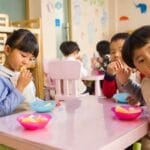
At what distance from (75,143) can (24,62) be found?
74 centimetres

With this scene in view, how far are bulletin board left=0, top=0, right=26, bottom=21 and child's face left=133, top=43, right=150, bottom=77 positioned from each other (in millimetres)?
2466

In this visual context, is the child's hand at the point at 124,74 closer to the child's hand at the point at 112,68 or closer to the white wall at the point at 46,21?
the child's hand at the point at 112,68

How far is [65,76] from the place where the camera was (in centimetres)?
217

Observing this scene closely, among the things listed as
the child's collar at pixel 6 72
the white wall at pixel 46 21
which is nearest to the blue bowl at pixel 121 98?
the child's collar at pixel 6 72

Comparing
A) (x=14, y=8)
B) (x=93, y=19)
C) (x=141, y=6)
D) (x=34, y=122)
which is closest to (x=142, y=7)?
(x=141, y=6)

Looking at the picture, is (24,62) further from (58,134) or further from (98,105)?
(58,134)

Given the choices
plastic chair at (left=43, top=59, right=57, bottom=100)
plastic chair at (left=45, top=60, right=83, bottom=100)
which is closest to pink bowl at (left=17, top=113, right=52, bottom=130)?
plastic chair at (left=45, top=60, right=83, bottom=100)

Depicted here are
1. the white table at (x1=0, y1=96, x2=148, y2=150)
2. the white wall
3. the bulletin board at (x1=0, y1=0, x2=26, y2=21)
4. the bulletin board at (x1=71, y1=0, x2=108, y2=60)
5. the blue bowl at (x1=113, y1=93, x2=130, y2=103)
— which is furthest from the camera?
the bulletin board at (x1=71, y1=0, x2=108, y2=60)

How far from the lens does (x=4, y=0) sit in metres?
3.05

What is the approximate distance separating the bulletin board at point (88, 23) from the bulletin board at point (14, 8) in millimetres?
748

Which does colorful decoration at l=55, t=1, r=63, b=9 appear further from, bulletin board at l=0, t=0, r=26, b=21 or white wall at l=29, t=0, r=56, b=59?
bulletin board at l=0, t=0, r=26, b=21

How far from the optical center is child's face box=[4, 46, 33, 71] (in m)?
1.26

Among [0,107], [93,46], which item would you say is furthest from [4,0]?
[0,107]

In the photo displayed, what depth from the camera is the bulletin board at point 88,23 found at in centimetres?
386
